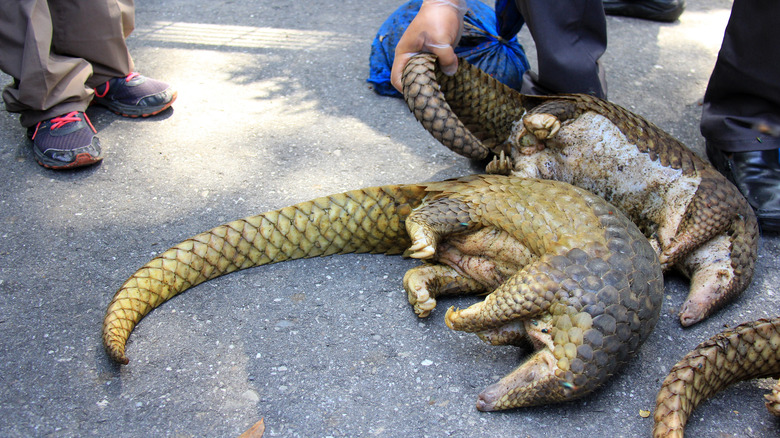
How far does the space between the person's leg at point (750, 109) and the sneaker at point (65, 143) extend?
3.43m

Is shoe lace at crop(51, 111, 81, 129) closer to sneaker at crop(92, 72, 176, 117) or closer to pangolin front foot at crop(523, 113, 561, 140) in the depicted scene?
sneaker at crop(92, 72, 176, 117)

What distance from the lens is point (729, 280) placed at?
93.0 inches

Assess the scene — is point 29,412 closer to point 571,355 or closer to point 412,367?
point 412,367

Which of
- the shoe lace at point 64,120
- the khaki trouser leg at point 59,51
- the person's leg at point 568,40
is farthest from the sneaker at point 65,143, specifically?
the person's leg at point 568,40

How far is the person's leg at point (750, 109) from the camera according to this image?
113 inches

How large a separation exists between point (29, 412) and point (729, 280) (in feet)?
8.72

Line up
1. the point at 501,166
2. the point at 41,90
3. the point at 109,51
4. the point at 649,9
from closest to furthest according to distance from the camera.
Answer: the point at 501,166
the point at 41,90
the point at 109,51
the point at 649,9

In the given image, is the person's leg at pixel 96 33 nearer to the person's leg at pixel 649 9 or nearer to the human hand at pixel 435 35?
the human hand at pixel 435 35

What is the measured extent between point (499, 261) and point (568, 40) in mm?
1566

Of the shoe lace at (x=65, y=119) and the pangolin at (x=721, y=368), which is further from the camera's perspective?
the shoe lace at (x=65, y=119)

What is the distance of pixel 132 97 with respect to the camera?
367 cm

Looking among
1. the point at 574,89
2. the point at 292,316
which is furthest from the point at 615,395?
the point at 574,89

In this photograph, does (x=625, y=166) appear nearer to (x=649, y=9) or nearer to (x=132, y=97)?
(x=132, y=97)

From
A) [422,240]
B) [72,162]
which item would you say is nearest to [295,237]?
[422,240]
